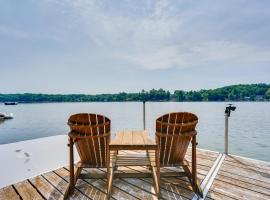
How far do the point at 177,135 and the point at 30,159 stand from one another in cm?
272

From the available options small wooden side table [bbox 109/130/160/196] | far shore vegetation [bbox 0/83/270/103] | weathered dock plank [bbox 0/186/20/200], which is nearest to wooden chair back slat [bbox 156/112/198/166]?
small wooden side table [bbox 109/130/160/196]

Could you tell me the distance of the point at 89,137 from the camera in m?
2.33

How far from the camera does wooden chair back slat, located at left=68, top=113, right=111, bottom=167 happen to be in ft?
7.63

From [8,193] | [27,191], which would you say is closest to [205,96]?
[27,191]

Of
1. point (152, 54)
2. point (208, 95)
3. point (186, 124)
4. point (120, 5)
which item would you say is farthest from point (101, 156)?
point (208, 95)

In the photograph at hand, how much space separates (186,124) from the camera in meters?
2.29

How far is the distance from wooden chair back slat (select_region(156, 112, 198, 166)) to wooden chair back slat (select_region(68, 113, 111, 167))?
0.69 metres

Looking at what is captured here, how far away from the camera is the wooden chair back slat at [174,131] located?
7.64 ft

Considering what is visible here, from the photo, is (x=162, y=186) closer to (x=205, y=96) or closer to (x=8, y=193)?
(x=8, y=193)

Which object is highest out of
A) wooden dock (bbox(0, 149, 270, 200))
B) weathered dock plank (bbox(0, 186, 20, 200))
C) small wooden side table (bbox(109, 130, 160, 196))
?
small wooden side table (bbox(109, 130, 160, 196))

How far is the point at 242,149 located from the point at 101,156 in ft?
28.2

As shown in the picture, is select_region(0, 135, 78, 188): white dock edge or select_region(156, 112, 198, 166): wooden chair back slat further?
select_region(0, 135, 78, 188): white dock edge

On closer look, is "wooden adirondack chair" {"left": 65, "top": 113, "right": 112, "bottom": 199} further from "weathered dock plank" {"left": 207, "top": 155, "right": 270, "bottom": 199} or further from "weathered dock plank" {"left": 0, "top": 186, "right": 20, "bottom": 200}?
"weathered dock plank" {"left": 207, "top": 155, "right": 270, "bottom": 199}

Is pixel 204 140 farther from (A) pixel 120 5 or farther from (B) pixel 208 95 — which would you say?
(B) pixel 208 95
